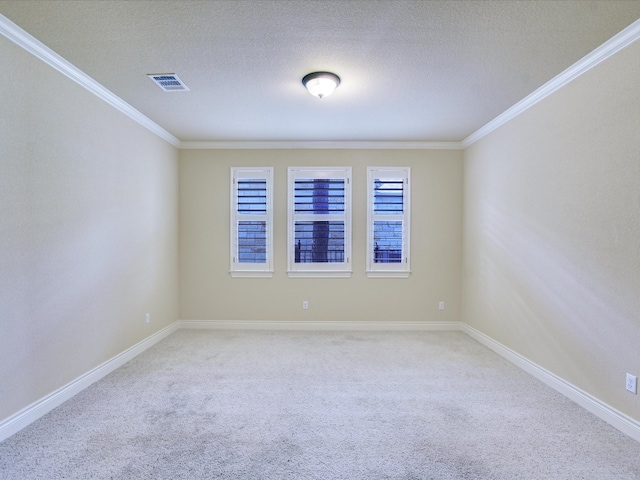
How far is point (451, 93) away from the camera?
3.22 metres

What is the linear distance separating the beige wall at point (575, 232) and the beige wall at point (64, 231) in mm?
4192

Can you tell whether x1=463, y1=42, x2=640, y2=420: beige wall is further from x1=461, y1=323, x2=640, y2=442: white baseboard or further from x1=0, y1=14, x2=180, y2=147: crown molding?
x1=0, y1=14, x2=180, y2=147: crown molding

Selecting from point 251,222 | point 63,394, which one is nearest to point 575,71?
point 251,222

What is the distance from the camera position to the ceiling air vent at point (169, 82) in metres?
2.90

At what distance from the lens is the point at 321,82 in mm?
2875

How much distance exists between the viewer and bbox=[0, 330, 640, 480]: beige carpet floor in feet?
6.30

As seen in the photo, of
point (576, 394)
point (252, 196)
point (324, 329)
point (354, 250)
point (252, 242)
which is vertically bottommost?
point (324, 329)

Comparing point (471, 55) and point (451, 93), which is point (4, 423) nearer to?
point (471, 55)

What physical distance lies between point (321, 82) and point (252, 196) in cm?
244

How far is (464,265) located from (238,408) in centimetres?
368

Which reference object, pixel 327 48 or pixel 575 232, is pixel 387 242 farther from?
pixel 327 48

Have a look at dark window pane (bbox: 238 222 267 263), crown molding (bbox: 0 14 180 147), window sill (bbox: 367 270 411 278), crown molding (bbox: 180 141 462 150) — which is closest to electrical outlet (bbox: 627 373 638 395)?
window sill (bbox: 367 270 411 278)

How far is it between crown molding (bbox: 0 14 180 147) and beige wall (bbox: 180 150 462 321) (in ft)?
4.23

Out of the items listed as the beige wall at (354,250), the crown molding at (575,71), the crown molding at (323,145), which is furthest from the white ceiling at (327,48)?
the beige wall at (354,250)
